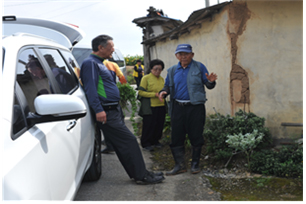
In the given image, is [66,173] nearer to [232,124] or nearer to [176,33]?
[232,124]

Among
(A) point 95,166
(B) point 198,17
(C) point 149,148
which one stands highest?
(B) point 198,17

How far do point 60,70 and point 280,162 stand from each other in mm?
3094

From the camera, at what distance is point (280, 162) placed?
4645 mm

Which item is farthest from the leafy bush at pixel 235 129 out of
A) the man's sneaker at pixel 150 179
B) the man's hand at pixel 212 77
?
the man's sneaker at pixel 150 179

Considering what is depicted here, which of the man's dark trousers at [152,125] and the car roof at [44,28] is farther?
the man's dark trousers at [152,125]

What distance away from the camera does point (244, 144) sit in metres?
4.80

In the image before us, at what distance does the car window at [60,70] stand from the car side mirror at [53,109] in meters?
1.12

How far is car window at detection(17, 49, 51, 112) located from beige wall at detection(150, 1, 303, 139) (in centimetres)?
379

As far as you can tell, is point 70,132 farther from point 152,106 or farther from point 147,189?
point 152,106

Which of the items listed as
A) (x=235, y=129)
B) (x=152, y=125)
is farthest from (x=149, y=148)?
(x=235, y=129)

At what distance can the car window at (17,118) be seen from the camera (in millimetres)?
1975

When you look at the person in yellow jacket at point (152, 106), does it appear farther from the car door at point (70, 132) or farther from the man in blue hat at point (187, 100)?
the car door at point (70, 132)

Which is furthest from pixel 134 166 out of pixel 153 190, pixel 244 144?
pixel 244 144

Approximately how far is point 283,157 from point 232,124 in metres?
1.05
